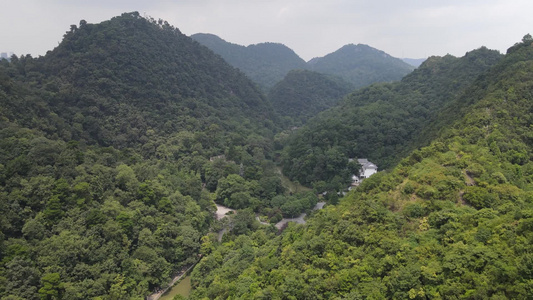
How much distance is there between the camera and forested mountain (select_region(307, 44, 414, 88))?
122 m

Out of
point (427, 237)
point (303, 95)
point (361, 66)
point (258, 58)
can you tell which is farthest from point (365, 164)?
point (361, 66)

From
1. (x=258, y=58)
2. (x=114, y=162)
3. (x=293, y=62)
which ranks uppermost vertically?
(x=258, y=58)

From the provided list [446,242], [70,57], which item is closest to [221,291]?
[446,242]

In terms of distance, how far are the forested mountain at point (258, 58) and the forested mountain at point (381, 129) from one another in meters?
70.8

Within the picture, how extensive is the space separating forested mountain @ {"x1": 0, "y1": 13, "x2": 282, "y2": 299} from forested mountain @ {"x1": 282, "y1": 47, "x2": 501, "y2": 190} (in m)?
4.80

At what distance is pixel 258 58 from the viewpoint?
141 metres

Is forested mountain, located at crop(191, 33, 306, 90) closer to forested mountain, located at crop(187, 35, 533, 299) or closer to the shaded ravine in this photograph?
the shaded ravine

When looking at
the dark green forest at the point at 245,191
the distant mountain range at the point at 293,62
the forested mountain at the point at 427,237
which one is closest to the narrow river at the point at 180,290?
the dark green forest at the point at 245,191

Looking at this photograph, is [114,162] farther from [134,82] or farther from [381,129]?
[381,129]

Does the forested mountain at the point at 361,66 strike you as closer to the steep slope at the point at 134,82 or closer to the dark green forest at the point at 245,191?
the steep slope at the point at 134,82

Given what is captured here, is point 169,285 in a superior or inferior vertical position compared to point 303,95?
inferior

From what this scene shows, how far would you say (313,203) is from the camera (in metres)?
29.2

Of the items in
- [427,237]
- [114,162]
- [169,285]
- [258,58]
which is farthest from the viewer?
[258,58]

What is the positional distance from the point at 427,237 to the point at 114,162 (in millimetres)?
21836
